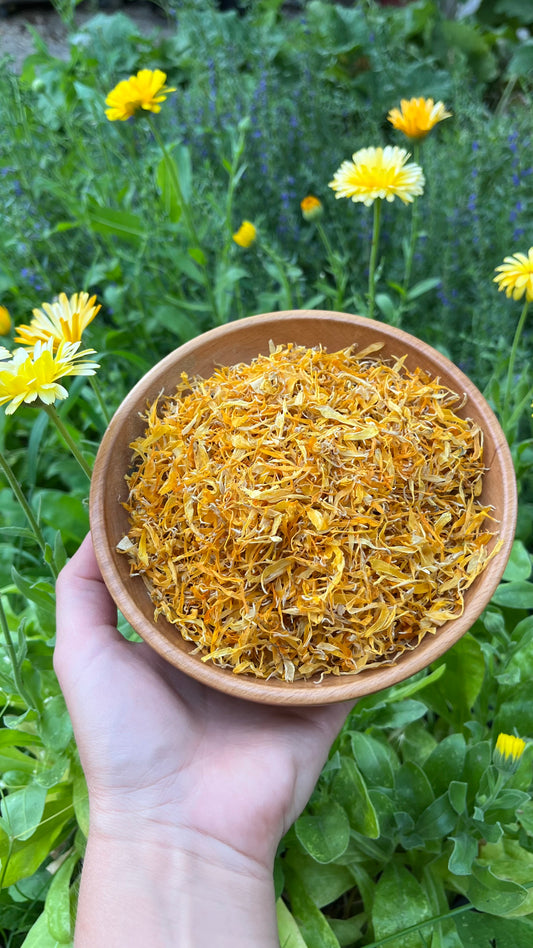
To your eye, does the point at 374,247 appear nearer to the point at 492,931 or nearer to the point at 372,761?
the point at 372,761

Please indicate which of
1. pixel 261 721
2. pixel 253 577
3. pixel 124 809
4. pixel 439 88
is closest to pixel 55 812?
pixel 124 809

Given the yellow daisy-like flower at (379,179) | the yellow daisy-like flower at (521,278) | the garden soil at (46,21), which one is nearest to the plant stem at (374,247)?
the yellow daisy-like flower at (379,179)

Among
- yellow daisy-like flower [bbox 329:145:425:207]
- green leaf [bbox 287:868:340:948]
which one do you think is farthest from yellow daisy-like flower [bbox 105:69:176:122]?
green leaf [bbox 287:868:340:948]

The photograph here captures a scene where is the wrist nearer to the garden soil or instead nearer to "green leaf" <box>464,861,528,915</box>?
"green leaf" <box>464,861,528,915</box>

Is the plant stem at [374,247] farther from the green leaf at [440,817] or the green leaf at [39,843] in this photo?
the green leaf at [39,843]

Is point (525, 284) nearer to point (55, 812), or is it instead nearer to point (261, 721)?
point (261, 721)
